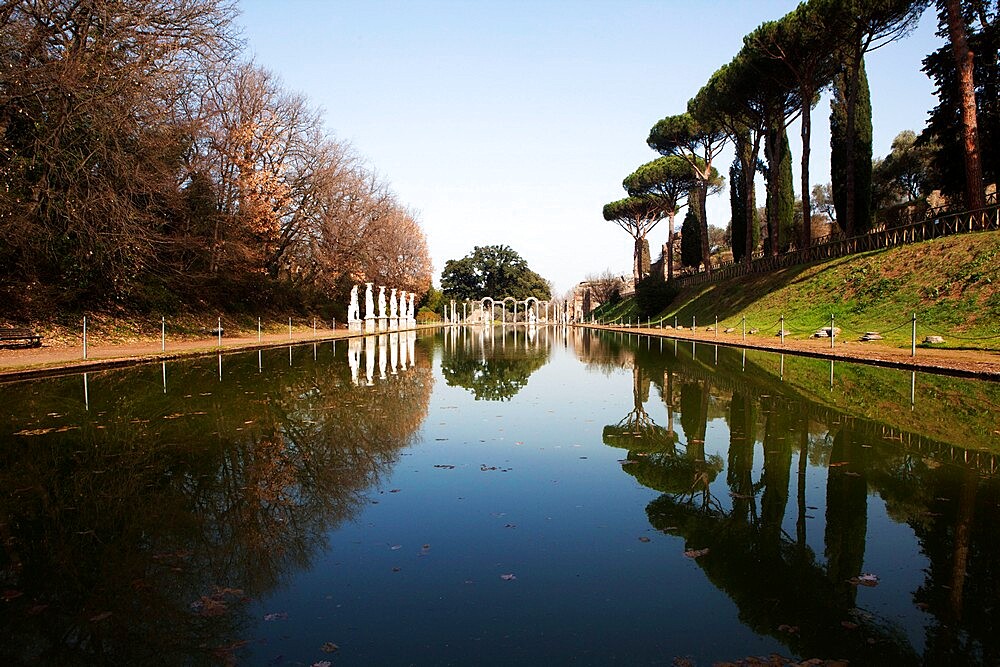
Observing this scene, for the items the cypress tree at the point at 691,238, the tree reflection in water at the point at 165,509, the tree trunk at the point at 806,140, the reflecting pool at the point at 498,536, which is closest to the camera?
the reflecting pool at the point at 498,536

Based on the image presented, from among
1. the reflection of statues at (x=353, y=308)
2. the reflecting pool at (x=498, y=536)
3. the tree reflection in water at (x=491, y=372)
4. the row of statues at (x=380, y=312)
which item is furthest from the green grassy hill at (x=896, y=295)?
the row of statues at (x=380, y=312)

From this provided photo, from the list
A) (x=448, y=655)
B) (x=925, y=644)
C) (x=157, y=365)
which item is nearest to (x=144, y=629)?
(x=448, y=655)

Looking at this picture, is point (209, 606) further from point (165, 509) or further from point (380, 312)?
point (380, 312)

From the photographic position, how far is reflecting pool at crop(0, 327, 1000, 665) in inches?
126

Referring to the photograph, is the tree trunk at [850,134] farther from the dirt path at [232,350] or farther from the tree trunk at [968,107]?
the dirt path at [232,350]

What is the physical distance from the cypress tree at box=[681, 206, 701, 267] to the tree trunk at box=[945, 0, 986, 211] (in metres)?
33.0

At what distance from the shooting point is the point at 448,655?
3.04 m

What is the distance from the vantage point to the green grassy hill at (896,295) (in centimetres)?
2025

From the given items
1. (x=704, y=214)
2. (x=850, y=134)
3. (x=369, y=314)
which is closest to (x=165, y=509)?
(x=850, y=134)

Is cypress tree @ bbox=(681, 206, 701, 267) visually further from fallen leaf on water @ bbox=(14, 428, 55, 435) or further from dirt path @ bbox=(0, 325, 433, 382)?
fallen leaf on water @ bbox=(14, 428, 55, 435)

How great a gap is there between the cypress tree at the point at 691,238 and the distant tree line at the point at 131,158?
35.9 metres

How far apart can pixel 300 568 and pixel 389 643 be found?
117cm

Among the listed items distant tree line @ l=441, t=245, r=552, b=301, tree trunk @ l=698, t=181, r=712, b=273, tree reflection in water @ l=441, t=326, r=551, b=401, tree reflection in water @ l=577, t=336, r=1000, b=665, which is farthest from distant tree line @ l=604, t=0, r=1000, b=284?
distant tree line @ l=441, t=245, r=552, b=301

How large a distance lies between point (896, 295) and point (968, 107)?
7.74 m
